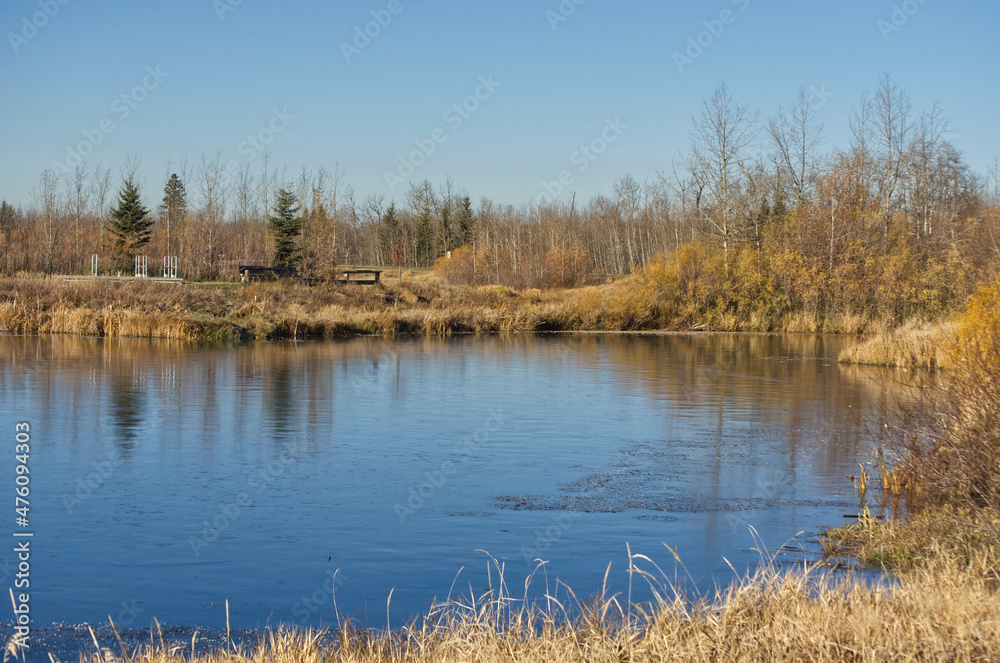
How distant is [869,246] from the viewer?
46344 millimetres

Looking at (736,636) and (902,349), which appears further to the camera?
(902,349)

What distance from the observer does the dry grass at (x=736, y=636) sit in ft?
17.0

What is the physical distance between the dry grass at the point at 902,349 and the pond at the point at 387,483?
164 cm

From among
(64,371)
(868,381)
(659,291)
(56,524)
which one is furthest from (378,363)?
(659,291)

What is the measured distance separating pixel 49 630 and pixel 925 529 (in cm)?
762

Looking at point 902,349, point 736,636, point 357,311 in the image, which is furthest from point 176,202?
point 736,636

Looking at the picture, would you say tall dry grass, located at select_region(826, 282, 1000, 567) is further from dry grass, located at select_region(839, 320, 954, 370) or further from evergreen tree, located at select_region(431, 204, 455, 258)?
evergreen tree, located at select_region(431, 204, 455, 258)

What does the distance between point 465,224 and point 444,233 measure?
4725 millimetres

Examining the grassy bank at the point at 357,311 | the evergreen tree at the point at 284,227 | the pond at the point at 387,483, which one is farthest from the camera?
the evergreen tree at the point at 284,227

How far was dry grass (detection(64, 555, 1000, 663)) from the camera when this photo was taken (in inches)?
203

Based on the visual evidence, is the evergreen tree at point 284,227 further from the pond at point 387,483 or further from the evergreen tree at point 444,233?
the pond at point 387,483

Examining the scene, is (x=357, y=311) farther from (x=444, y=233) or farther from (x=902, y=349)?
(x=444, y=233)

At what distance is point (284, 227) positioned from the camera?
2323 inches

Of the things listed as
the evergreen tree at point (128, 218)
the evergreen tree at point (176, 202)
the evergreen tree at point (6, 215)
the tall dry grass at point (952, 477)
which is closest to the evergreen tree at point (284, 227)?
the evergreen tree at point (128, 218)
